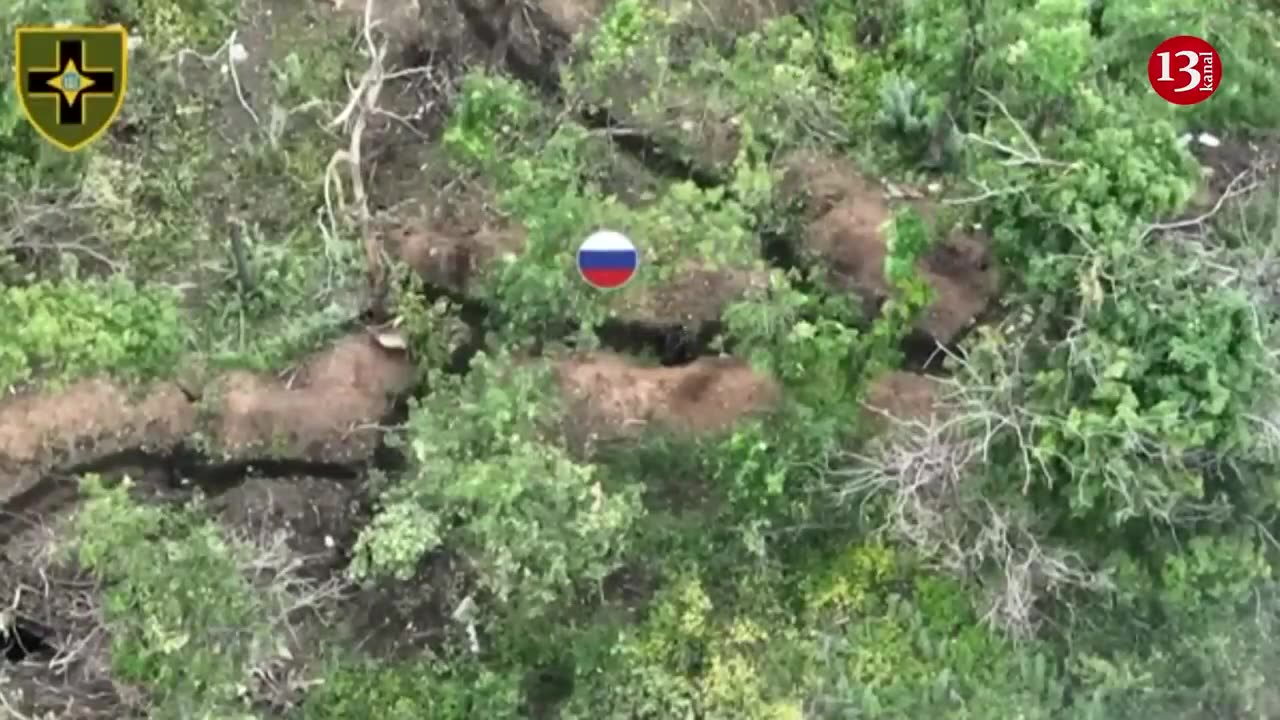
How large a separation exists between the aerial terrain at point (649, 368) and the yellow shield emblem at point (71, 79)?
0.20ft

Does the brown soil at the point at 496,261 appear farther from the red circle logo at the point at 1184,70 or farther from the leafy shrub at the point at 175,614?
the red circle logo at the point at 1184,70

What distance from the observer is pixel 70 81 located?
404cm

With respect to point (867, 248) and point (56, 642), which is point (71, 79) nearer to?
point (56, 642)

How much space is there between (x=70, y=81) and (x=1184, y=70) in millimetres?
3031

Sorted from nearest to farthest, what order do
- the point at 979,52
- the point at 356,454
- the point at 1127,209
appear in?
the point at 1127,209 → the point at 979,52 → the point at 356,454

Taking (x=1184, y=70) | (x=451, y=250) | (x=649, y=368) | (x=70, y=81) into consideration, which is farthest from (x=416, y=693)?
(x=1184, y=70)

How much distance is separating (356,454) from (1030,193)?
196 cm

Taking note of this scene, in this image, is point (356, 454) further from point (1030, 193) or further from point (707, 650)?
point (1030, 193)

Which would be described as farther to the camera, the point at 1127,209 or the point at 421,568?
the point at 421,568

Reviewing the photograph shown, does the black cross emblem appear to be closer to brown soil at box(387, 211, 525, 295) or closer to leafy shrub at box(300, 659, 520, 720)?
brown soil at box(387, 211, 525, 295)

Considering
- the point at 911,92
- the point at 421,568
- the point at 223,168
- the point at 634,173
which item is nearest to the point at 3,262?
the point at 223,168

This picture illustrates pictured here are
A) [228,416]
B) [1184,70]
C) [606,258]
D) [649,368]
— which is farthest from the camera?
[649,368]

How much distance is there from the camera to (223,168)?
424cm

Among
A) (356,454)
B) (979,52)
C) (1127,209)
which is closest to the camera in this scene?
(1127,209)
